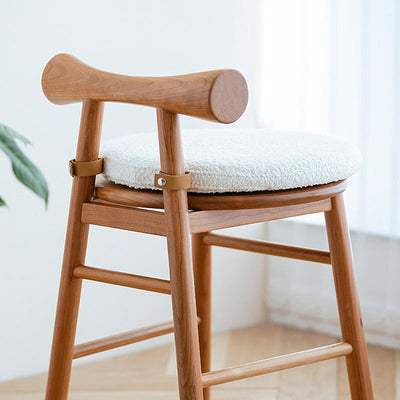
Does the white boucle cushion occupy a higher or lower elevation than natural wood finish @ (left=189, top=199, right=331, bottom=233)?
higher

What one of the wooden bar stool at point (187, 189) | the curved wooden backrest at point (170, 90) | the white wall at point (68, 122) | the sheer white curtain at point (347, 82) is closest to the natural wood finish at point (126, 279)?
the wooden bar stool at point (187, 189)

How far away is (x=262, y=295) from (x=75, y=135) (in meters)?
0.71

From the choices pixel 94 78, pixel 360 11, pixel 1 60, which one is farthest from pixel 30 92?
pixel 360 11

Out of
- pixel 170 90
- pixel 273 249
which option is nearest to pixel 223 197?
pixel 170 90

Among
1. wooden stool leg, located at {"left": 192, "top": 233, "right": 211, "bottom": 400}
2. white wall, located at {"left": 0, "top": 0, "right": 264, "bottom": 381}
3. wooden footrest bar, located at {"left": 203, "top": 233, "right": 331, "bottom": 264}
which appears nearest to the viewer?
wooden footrest bar, located at {"left": 203, "top": 233, "right": 331, "bottom": 264}

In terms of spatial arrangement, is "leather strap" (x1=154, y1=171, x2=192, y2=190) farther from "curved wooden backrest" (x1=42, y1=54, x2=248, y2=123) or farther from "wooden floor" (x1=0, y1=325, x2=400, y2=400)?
"wooden floor" (x1=0, y1=325, x2=400, y2=400)

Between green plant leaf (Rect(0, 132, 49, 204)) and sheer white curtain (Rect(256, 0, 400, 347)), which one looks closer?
green plant leaf (Rect(0, 132, 49, 204))

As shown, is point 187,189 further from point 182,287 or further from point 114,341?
point 114,341

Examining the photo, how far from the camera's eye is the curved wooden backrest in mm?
746

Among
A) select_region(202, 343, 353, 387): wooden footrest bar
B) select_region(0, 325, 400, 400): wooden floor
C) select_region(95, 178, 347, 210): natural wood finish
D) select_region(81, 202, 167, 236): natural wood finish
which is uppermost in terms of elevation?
select_region(95, 178, 347, 210): natural wood finish

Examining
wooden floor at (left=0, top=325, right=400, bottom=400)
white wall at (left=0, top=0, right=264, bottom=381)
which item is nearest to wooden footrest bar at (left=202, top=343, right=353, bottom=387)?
wooden floor at (left=0, top=325, right=400, bottom=400)

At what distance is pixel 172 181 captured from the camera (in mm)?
813

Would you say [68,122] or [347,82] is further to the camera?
[347,82]

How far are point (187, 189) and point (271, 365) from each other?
0.26 meters
